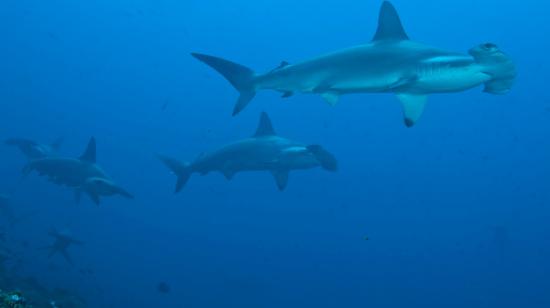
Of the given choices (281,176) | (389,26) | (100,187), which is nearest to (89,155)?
(100,187)

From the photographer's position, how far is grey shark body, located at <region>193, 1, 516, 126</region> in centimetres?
434

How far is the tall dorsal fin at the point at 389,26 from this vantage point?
213 inches

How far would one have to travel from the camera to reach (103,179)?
10.1 metres

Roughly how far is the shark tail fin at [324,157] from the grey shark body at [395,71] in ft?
11.8

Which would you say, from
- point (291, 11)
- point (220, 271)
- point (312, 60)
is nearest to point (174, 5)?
point (291, 11)

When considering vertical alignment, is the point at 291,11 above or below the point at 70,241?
above

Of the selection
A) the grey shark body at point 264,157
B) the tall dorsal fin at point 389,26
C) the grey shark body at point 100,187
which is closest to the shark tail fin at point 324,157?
the grey shark body at point 264,157

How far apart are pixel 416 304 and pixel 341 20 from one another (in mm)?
50077

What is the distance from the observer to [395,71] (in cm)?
500

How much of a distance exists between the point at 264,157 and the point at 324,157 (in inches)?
53.0

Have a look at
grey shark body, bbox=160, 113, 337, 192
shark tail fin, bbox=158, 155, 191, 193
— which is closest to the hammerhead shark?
shark tail fin, bbox=158, 155, 191, 193

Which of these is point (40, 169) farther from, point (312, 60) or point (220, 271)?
point (220, 271)

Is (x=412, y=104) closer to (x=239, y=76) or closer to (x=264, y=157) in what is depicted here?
(x=239, y=76)

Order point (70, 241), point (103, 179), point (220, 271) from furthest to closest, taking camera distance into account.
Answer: point (220, 271) → point (70, 241) → point (103, 179)
